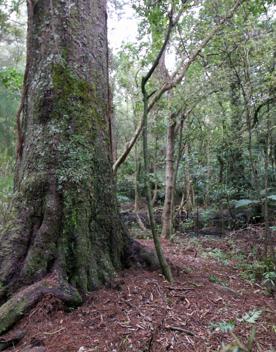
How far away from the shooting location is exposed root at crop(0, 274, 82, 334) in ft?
7.50

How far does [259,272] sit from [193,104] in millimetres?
3182

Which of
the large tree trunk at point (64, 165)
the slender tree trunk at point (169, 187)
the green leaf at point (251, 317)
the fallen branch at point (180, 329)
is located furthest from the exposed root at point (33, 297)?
A: the slender tree trunk at point (169, 187)

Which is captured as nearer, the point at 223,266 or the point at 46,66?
the point at 46,66

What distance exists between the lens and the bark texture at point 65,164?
2.71 m

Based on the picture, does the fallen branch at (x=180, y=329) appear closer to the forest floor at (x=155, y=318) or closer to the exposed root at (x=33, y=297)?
the forest floor at (x=155, y=318)

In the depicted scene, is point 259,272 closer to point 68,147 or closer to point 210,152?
point 68,147

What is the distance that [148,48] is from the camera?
5.70m

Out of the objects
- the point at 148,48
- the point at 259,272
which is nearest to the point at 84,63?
the point at 148,48

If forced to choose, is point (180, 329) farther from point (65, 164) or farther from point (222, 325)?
point (65, 164)

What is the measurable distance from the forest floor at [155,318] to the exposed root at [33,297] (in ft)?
0.19

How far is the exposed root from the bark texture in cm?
9

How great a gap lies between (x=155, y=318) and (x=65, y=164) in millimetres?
1484

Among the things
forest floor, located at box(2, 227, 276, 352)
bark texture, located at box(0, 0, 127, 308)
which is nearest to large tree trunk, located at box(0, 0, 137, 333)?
bark texture, located at box(0, 0, 127, 308)

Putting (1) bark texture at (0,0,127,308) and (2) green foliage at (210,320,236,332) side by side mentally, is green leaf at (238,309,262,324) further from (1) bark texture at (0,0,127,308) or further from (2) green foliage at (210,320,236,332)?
(1) bark texture at (0,0,127,308)
